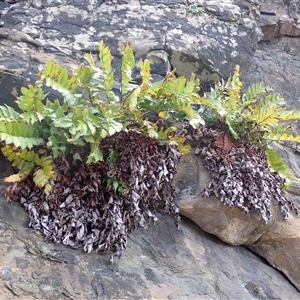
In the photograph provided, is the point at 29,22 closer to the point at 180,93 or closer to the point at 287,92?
the point at 180,93

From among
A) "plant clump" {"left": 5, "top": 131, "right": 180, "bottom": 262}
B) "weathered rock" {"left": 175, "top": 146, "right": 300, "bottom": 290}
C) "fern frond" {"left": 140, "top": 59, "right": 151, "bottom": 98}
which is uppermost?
"fern frond" {"left": 140, "top": 59, "right": 151, "bottom": 98}

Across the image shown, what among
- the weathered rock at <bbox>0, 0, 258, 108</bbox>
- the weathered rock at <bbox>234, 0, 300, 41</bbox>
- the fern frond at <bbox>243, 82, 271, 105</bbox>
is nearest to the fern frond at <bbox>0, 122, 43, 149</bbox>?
the weathered rock at <bbox>0, 0, 258, 108</bbox>

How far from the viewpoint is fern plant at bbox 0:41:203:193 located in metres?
3.29

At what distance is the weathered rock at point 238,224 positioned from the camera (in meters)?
4.06

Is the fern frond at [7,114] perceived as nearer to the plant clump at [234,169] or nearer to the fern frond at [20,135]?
the fern frond at [20,135]

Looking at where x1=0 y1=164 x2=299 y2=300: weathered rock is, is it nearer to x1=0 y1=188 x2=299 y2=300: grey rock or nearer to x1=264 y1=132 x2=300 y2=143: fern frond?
x1=0 y1=188 x2=299 y2=300: grey rock

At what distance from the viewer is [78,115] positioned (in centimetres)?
330

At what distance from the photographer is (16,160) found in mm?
3465

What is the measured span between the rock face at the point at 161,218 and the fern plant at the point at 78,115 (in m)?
0.48

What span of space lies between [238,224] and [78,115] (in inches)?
78.3

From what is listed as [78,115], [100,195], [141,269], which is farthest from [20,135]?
[141,269]

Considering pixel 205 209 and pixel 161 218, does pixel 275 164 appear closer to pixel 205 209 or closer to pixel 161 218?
pixel 205 209

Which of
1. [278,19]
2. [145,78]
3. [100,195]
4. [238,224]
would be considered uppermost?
[145,78]

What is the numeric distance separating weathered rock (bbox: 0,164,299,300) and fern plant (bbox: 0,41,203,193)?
0.48m
